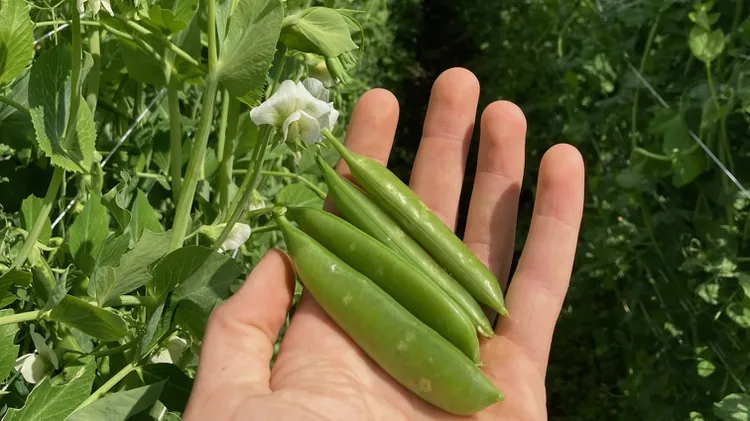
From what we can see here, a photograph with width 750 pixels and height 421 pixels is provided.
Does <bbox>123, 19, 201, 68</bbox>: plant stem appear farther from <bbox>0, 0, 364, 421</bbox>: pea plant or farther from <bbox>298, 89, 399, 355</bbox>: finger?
<bbox>298, 89, 399, 355</bbox>: finger

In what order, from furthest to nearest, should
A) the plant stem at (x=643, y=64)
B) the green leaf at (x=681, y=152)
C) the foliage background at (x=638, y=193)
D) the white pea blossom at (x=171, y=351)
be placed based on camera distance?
the plant stem at (x=643, y=64)
the green leaf at (x=681, y=152)
the foliage background at (x=638, y=193)
the white pea blossom at (x=171, y=351)

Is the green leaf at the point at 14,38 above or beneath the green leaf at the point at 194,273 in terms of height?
above

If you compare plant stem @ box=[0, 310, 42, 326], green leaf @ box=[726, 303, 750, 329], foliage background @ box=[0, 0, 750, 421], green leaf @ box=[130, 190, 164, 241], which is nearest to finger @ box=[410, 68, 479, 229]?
foliage background @ box=[0, 0, 750, 421]

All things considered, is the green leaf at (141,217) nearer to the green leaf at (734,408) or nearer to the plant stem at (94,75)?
the plant stem at (94,75)

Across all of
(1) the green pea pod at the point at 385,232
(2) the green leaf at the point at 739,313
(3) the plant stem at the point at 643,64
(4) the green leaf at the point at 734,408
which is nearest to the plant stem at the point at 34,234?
(1) the green pea pod at the point at 385,232

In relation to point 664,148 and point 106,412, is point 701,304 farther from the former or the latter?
point 106,412

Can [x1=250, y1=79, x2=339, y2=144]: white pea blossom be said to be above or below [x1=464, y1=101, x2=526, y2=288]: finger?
above

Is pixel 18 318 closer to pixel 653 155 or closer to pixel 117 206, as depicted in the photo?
pixel 117 206
